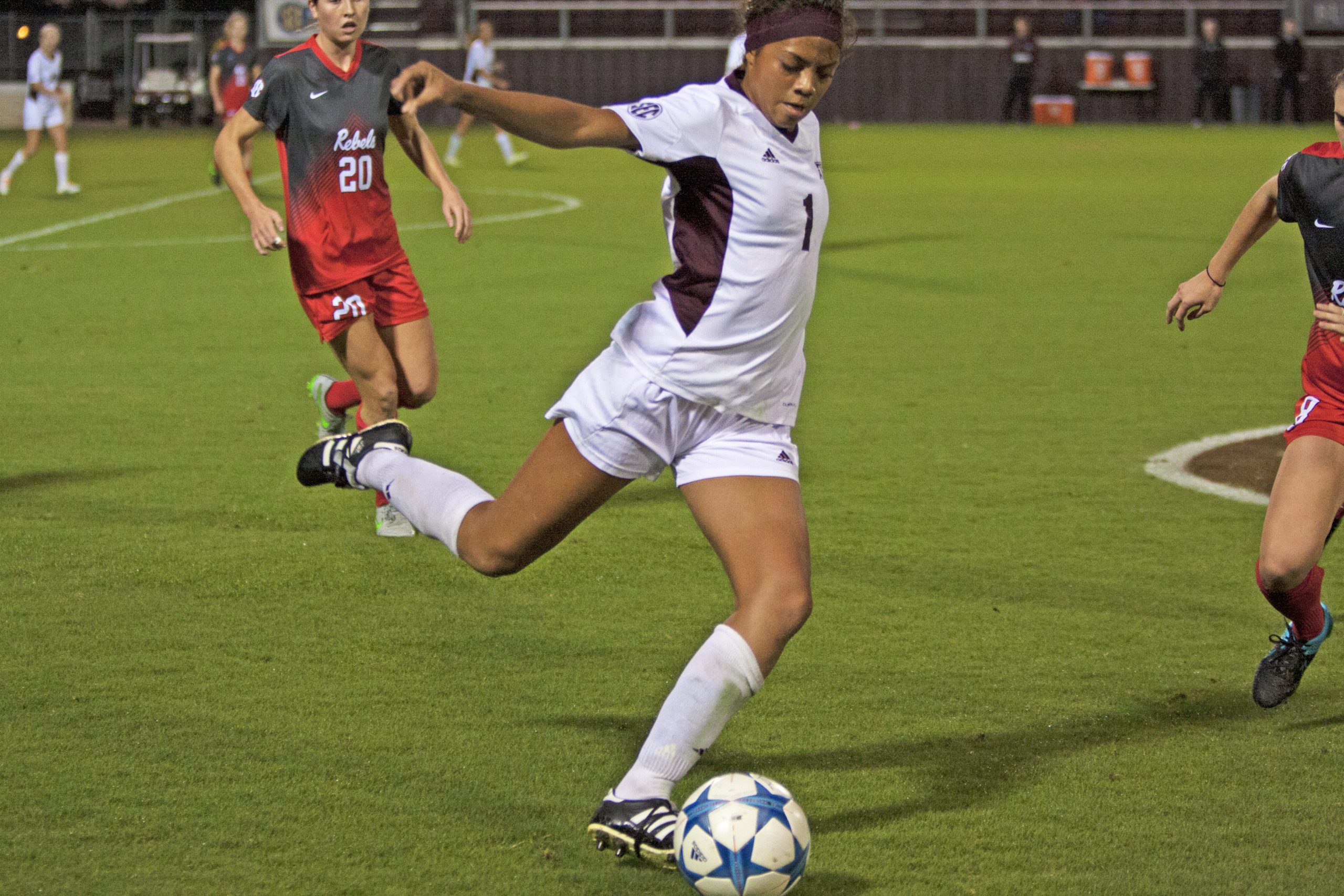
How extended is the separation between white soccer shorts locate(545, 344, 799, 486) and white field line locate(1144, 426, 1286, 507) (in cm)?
407

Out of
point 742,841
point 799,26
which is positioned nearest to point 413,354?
point 799,26

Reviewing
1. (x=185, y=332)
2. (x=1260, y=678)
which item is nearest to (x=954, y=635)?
(x=1260, y=678)

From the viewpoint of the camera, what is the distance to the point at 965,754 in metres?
4.85

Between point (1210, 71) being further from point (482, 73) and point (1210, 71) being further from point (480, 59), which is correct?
point (482, 73)

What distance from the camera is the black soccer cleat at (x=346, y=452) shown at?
5.10 meters

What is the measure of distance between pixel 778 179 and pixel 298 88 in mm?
3390

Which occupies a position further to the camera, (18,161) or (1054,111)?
(1054,111)

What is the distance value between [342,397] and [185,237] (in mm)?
11653

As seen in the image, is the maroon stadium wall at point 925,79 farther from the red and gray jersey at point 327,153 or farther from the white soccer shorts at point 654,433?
the white soccer shorts at point 654,433

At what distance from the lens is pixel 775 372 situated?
4.23 meters

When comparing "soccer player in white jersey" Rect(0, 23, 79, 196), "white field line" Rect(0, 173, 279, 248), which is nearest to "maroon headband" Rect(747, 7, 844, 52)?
"white field line" Rect(0, 173, 279, 248)

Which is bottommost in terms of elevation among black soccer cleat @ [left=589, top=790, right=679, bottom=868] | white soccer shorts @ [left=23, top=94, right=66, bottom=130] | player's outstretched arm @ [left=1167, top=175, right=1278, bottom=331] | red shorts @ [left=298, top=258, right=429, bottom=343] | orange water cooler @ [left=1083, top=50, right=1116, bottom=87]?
black soccer cleat @ [left=589, top=790, right=679, bottom=868]

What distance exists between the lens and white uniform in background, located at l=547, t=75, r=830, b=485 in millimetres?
4043

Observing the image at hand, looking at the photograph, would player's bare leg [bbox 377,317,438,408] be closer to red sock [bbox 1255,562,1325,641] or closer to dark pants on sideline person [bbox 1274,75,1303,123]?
red sock [bbox 1255,562,1325,641]
